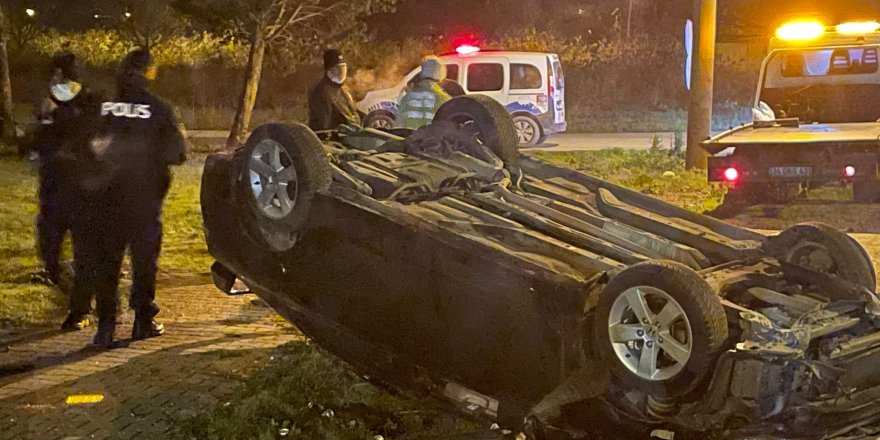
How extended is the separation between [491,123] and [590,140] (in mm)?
16303

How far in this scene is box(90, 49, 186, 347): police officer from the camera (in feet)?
20.7

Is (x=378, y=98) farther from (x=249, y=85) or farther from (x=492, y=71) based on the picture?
(x=249, y=85)

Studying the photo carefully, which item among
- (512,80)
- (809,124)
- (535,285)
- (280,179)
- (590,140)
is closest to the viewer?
(535,285)

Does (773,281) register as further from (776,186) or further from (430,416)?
(776,186)

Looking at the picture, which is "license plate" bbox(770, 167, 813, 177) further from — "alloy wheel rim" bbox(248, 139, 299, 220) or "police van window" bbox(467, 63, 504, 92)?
"police van window" bbox(467, 63, 504, 92)

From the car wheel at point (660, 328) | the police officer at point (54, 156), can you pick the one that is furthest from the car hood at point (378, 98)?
the car wheel at point (660, 328)

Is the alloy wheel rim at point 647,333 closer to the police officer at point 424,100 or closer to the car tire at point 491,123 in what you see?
the car tire at point 491,123

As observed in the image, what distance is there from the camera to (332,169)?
15.8 feet

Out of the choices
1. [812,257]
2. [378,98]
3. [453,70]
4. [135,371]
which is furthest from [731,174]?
[378,98]

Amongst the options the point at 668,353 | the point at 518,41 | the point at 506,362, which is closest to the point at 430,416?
the point at 506,362

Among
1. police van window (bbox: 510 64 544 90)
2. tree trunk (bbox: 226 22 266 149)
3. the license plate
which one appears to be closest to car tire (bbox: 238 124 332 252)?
the license plate

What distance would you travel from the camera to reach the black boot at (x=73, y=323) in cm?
673

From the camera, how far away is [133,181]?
250 inches

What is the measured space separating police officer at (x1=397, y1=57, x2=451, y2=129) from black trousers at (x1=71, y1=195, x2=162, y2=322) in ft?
6.64
